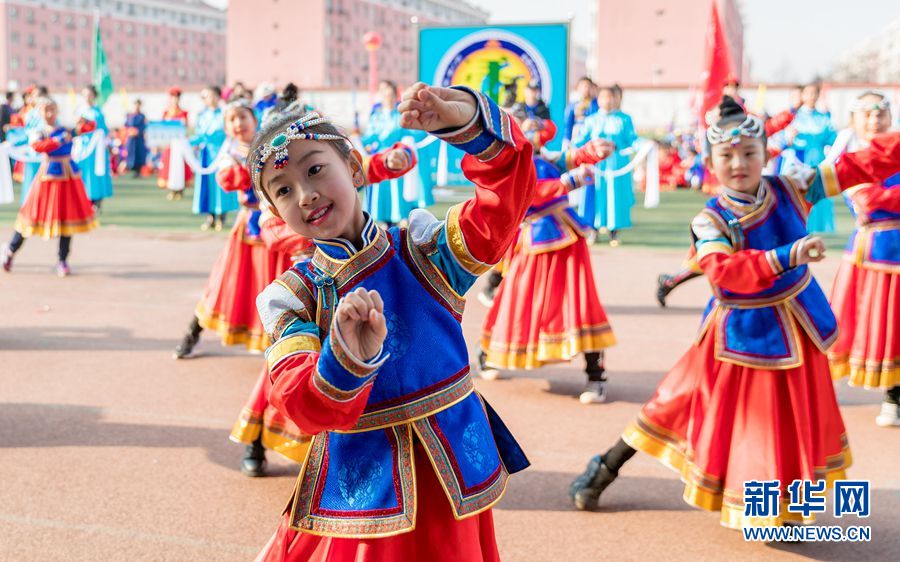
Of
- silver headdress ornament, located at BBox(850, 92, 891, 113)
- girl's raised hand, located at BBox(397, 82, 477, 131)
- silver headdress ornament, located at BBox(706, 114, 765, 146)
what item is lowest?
girl's raised hand, located at BBox(397, 82, 477, 131)

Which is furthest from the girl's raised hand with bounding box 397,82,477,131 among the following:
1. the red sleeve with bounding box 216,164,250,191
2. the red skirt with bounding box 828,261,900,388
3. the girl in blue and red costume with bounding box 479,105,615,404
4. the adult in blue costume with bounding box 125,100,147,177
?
the adult in blue costume with bounding box 125,100,147,177

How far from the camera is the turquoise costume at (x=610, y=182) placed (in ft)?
38.8

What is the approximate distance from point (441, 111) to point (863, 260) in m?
4.25

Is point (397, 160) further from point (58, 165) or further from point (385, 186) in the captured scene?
point (385, 186)

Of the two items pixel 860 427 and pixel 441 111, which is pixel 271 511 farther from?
pixel 860 427

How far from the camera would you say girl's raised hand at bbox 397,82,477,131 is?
1933 millimetres

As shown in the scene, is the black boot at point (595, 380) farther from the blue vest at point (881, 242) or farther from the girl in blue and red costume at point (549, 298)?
the blue vest at point (881, 242)

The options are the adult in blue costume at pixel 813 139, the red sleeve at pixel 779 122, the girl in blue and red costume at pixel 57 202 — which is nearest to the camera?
the girl in blue and red costume at pixel 57 202

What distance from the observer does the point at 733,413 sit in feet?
12.0

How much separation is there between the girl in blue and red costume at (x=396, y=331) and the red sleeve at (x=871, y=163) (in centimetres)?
→ 190

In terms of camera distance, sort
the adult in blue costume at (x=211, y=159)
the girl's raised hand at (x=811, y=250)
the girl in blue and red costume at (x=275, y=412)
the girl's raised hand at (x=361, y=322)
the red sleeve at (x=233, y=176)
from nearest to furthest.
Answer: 1. the girl's raised hand at (x=361, y=322)
2. the girl's raised hand at (x=811, y=250)
3. the girl in blue and red costume at (x=275, y=412)
4. the red sleeve at (x=233, y=176)
5. the adult in blue costume at (x=211, y=159)

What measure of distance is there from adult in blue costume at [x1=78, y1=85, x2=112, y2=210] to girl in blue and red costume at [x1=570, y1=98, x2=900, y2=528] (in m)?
12.0

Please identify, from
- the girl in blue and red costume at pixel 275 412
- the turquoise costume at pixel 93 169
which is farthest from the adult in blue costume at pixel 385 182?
the girl in blue and red costume at pixel 275 412

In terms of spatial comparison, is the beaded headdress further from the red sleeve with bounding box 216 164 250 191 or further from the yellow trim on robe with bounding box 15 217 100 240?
the yellow trim on robe with bounding box 15 217 100 240
